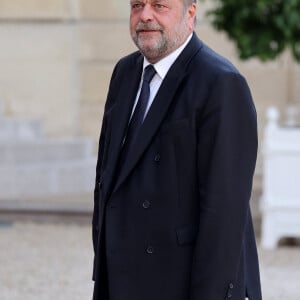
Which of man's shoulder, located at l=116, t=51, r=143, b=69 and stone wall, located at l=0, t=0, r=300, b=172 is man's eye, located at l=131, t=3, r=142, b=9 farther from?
stone wall, located at l=0, t=0, r=300, b=172

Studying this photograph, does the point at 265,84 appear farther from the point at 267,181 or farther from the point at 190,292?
the point at 190,292

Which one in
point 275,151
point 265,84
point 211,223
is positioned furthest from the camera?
point 265,84

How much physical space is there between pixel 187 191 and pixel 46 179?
317 inches

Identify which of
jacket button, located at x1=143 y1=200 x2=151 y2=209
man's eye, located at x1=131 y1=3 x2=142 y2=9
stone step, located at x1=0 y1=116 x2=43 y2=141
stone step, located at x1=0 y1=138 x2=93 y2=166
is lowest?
stone step, located at x1=0 y1=138 x2=93 y2=166

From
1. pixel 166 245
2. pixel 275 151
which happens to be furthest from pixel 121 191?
pixel 275 151

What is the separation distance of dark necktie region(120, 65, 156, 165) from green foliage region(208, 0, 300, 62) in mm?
5497

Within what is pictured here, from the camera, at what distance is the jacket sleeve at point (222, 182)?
299 centimetres

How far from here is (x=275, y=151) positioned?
820cm

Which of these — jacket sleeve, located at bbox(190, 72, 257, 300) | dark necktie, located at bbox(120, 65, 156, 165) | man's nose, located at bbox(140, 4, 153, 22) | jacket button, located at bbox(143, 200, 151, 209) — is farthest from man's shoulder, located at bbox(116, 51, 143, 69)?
jacket button, located at bbox(143, 200, 151, 209)

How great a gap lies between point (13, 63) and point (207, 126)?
9543 mm

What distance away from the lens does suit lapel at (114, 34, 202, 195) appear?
3.06 meters

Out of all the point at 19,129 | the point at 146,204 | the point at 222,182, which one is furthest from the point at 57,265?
the point at 19,129

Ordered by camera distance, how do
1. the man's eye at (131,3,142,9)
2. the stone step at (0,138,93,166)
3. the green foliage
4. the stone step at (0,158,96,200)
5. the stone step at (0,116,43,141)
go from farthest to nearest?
the stone step at (0,116,43,141), the stone step at (0,138,93,166), the stone step at (0,158,96,200), the green foliage, the man's eye at (131,3,142,9)

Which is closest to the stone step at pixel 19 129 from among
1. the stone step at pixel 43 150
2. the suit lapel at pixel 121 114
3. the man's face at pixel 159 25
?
the stone step at pixel 43 150
